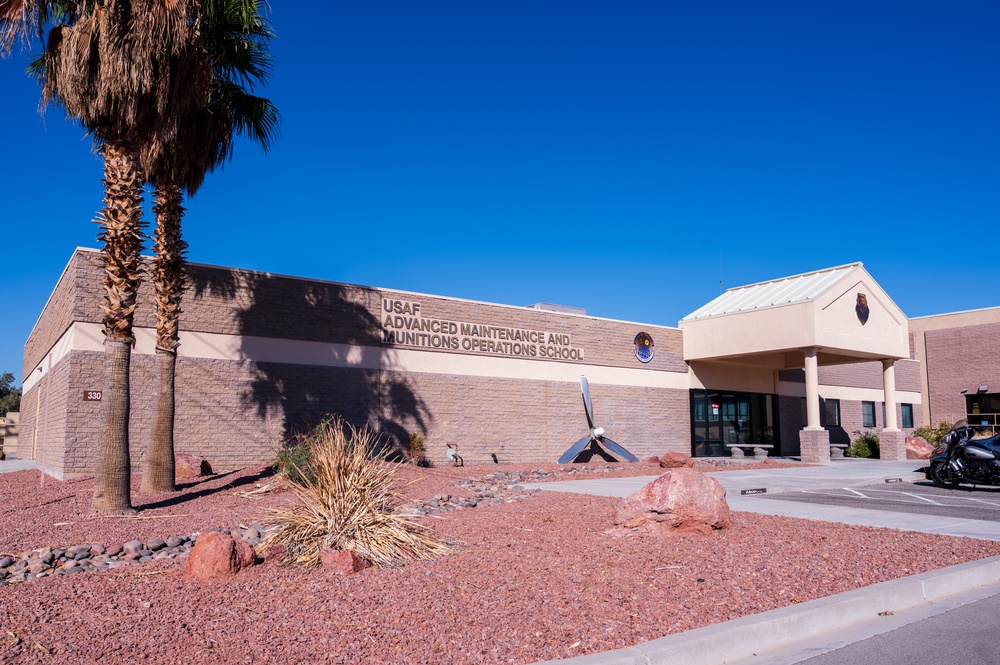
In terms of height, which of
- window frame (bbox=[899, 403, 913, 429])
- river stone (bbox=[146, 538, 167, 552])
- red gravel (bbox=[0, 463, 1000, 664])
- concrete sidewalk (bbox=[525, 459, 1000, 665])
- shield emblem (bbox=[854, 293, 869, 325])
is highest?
shield emblem (bbox=[854, 293, 869, 325])

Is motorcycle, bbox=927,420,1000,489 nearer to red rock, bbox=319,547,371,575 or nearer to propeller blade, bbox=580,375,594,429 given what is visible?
propeller blade, bbox=580,375,594,429

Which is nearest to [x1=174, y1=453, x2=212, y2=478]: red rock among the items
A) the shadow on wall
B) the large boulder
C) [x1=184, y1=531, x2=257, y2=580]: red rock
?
the shadow on wall

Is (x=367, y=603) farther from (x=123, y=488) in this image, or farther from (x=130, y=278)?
(x=130, y=278)

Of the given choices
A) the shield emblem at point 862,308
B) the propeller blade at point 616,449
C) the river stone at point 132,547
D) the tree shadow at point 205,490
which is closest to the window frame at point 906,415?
the shield emblem at point 862,308

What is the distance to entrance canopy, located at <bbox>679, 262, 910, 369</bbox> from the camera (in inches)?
1070

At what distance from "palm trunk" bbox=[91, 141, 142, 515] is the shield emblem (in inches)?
960

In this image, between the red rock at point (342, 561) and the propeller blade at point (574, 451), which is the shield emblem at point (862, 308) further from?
the red rock at point (342, 561)

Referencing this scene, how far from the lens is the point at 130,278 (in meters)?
13.0

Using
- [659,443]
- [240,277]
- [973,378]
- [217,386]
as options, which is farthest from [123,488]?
[973,378]

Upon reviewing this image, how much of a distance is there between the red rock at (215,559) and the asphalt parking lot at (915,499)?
1031 cm

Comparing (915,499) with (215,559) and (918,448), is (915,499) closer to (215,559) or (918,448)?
(215,559)

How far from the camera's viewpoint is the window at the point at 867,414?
38.3 m

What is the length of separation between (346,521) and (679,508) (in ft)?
13.1

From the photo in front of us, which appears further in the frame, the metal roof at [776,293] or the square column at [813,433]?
the metal roof at [776,293]
